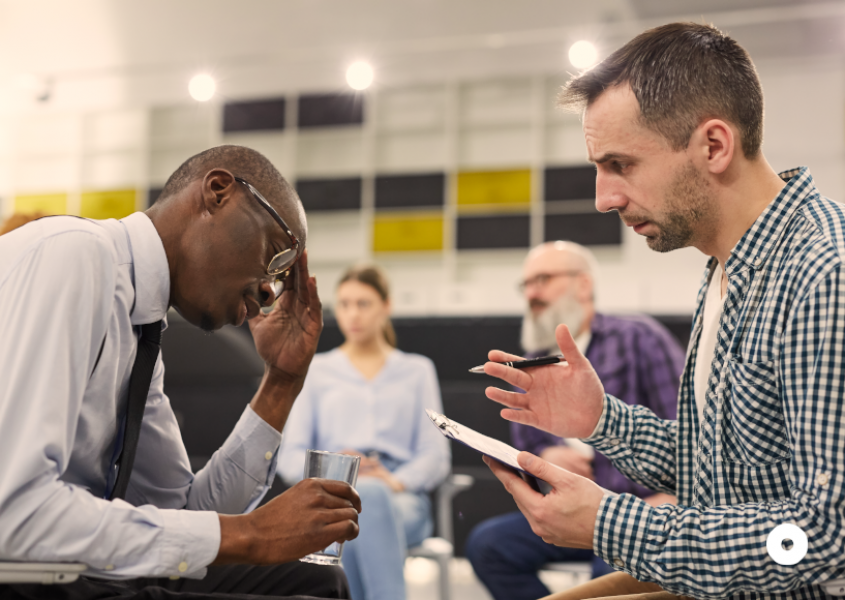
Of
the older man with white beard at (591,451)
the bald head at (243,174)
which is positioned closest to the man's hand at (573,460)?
the older man with white beard at (591,451)

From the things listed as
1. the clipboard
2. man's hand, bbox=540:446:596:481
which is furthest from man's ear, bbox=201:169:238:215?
man's hand, bbox=540:446:596:481

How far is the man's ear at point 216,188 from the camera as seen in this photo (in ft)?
3.99

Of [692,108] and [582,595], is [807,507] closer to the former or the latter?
[582,595]

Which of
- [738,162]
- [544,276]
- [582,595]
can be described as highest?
[544,276]

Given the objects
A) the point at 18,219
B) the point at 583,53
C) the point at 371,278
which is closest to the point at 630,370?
the point at 371,278

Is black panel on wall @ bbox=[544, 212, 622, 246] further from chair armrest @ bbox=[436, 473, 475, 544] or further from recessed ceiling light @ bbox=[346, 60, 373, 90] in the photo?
chair armrest @ bbox=[436, 473, 475, 544]

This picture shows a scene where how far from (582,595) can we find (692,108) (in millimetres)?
807

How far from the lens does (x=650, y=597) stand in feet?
3.96

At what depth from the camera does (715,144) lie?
118 cm

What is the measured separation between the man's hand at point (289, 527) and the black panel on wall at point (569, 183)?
5.86m

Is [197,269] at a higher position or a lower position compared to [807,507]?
higher

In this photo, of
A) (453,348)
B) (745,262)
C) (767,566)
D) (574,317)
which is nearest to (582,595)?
(767,566)

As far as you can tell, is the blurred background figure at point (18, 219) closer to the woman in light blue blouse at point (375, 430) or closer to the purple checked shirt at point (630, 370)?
the woman in light blue blouse at point (375, 430)

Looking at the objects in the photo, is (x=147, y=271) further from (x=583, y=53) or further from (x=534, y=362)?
(x=583, y=53)
